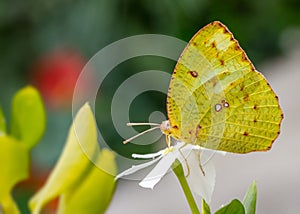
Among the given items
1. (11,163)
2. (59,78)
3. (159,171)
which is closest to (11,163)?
(11,163)

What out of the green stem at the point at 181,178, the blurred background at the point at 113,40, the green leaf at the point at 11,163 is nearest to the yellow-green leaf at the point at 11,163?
the green leaf at the point at 11,163

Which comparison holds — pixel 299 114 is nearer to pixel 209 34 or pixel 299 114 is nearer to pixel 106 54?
pixel 106 54

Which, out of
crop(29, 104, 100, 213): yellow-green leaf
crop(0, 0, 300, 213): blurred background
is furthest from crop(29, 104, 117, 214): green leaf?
crop(0, 0, 300, 213): blurred background

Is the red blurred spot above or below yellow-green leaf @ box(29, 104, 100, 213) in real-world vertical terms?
above

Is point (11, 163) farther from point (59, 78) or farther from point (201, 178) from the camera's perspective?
point (59, 78)

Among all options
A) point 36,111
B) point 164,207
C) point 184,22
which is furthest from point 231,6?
point 36,111

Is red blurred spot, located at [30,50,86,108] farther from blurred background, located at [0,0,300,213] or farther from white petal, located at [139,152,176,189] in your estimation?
white petal, located at [139,152,176,189]

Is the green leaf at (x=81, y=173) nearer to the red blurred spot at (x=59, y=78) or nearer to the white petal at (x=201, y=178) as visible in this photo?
the white petal at (x=201, y=178)
